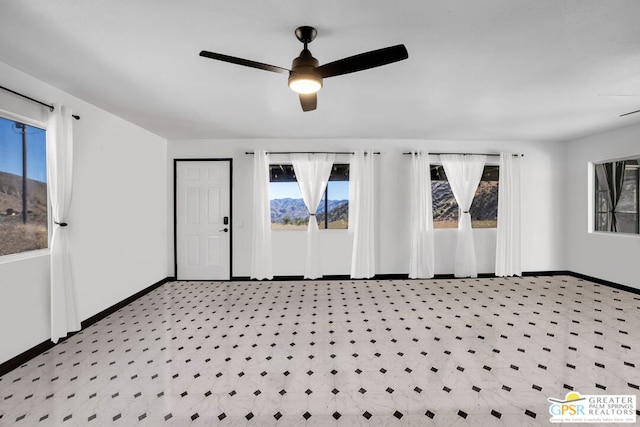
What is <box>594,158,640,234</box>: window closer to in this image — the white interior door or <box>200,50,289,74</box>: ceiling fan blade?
<box>200,50,289,74</box>: ceiling fan blade

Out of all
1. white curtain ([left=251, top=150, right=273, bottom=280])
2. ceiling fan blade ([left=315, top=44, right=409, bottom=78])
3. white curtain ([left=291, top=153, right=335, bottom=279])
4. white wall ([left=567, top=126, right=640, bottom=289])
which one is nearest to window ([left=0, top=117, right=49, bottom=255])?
white curtain ([left=251, top=150, right=273, bottom=280])

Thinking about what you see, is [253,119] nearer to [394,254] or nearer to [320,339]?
[320,339]

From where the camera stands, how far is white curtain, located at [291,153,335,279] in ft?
15.6

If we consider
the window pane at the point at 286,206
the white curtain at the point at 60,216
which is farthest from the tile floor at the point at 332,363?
the window pane at the point at 286,206

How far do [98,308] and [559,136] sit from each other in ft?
24.3

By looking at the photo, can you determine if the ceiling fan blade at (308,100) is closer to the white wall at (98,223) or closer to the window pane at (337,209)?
the white wall at (98,223)

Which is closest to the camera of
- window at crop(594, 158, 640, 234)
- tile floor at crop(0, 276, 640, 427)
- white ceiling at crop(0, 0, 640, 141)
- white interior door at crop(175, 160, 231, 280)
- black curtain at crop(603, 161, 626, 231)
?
white ceiling at crop(0, 0, 640, 141)

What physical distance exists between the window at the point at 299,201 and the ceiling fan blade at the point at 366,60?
319 centimetres

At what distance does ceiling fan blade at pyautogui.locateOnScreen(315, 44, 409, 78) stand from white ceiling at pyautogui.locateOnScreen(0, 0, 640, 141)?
295 mm

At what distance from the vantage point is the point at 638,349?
8.32ft

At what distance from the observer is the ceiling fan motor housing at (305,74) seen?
1.71 m

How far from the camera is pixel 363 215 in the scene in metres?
4.72

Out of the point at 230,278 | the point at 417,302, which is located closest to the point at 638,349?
the point at 417,302

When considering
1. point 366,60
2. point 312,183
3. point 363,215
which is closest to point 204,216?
point 312,183
